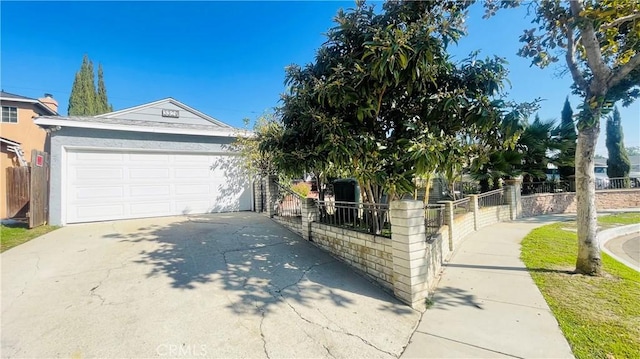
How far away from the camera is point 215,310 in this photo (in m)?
3.49

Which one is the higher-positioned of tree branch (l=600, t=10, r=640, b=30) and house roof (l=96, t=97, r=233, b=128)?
house roof (l=96, t=97, r=233, b=128)

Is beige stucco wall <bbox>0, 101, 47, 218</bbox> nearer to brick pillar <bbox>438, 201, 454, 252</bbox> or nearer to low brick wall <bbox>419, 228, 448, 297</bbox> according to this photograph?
low brick wall <bbox>419, 228, 448, 297</bbox>

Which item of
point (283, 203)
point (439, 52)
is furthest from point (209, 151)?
point (439, 52)

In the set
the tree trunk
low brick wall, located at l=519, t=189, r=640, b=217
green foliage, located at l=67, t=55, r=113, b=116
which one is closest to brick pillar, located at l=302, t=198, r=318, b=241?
the tree trunk

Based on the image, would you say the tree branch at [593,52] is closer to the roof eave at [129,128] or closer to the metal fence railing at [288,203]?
the metal fence railing at [288,203]

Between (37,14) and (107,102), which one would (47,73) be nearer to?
(107,102)

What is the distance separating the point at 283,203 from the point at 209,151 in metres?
3.88

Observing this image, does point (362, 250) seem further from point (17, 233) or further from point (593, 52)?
point (17, 233)

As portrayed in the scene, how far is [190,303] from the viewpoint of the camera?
3.62m

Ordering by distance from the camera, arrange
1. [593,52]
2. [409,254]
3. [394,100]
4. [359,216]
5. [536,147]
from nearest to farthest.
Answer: [409,254] < [593,52] < [394,100] < [359,216] < [536,147]

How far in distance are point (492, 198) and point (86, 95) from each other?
3890 cm

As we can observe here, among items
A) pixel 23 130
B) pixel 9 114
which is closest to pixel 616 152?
pixel 23 130

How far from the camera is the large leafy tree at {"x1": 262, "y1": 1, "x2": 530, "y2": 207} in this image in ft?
13.0

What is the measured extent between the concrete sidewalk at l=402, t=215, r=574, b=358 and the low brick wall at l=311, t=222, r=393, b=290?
0.89 meters
